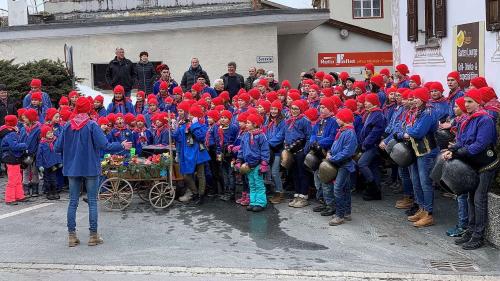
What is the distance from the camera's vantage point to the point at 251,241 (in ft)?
27.7

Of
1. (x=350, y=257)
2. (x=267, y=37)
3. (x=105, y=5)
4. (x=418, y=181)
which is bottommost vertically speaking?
(x=350, y=257)

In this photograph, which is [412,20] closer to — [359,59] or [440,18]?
[440,18]

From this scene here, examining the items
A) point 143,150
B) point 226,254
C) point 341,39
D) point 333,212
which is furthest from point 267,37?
point 226,254

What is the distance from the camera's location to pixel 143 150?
11047 millimetres

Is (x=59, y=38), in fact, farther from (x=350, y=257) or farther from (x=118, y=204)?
(x=350, y=257)

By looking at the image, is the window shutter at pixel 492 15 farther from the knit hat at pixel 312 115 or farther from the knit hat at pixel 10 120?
the knit hat at pixel 10 120

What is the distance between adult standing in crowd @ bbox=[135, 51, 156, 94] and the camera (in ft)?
50.6

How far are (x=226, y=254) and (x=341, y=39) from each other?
1804 centimetres

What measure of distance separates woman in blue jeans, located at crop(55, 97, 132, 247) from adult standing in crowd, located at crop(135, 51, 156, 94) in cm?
707

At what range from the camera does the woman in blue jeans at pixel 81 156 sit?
832cm

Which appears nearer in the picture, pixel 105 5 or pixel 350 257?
pixel 350 257

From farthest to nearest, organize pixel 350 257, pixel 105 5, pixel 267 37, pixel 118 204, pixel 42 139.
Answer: pixel 105 5 < pixel 267 37 < pixel 42 139 < pixel 118 204 < pixel 350 257

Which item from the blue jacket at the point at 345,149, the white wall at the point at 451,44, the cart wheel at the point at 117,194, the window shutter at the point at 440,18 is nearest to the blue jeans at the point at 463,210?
the blue jacket at the point at 345,149

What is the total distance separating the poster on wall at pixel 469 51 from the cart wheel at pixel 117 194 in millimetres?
6122
